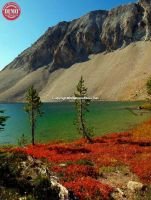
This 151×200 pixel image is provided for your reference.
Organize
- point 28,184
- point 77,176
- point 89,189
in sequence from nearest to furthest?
point 28,184 < point 89,189 < point 77,176

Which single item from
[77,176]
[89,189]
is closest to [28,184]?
[89,189]

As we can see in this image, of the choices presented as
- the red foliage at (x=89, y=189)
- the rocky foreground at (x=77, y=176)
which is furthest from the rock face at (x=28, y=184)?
the red foliage at (x=89, y=189)

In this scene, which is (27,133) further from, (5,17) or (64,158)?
(5,17)

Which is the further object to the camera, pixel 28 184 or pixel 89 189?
pixel 89 189

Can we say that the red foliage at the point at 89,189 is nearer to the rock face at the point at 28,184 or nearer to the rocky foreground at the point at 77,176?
the rocky foreground at the point at 77,176

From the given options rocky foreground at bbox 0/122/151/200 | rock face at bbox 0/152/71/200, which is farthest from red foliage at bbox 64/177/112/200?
rock face at bbox 0/152/71/200

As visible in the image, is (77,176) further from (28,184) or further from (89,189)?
(28,184)

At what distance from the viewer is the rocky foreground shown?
57.0 feet

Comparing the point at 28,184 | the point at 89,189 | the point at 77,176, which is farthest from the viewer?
the point at 77,176

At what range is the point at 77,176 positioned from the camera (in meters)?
24.5

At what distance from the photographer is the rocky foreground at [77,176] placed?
17375mm

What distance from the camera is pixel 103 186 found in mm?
22031

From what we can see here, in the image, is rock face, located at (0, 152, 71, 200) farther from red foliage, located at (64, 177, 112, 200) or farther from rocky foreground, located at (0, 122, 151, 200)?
red foliage, located at (64, 177, 112, 200)

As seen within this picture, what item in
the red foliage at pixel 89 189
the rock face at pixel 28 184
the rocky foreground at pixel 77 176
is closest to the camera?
the rock face at pixel 28 184
